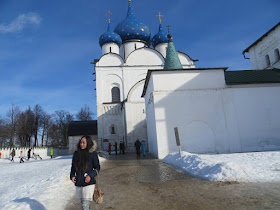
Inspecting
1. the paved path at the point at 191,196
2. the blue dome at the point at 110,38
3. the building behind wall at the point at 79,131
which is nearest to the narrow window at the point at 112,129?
the building behind wall at the point at 79,131

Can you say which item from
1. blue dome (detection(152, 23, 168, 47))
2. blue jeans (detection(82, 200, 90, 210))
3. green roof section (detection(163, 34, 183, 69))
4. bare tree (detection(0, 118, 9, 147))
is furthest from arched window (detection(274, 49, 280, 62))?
bare tree (detection(0, 118, 9, 147))

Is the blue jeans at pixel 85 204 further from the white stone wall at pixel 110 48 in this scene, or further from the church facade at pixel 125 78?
the white stone wall at pixel 110 48

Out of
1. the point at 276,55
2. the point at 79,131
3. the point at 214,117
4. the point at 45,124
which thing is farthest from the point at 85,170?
the point at 45,124

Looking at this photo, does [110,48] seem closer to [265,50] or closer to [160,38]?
[160,38]

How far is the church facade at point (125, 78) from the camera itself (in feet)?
71.9

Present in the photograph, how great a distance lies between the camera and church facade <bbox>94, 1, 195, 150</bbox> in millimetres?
21906

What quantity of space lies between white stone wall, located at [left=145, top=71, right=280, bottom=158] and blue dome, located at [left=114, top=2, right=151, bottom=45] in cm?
1658

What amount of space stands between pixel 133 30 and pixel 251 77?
58.5ft

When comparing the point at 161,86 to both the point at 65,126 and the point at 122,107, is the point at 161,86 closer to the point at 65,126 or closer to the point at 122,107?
the point at 122,107

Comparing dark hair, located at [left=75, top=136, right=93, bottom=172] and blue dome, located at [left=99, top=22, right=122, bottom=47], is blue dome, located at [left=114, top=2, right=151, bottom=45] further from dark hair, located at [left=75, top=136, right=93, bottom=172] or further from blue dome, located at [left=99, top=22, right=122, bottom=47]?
dark hair, located at [left=75, top=136, right=93, bottom=172]

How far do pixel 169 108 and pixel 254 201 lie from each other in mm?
8673

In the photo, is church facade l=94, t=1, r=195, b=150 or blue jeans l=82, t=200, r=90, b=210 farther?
church facade l=94, t=1, r=195, b=150

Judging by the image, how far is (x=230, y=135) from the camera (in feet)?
39.6

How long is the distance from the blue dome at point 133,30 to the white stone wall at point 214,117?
1658 centimetres
